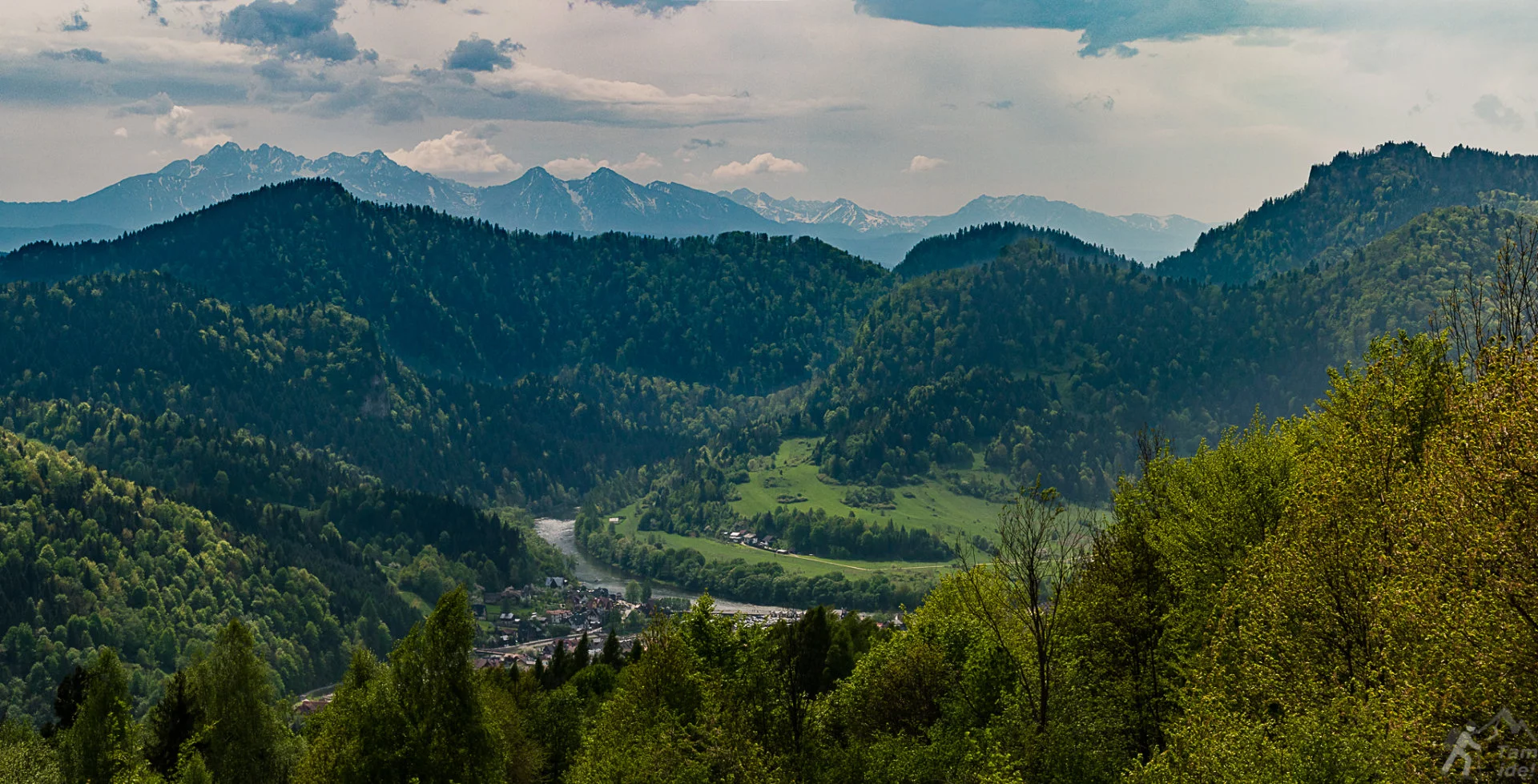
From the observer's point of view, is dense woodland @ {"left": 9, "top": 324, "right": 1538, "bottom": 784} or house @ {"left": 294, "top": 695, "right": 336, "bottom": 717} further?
house @ {"left": 294, "top": 695, "right": 336, "bottom": 717}

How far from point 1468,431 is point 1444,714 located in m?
7.11

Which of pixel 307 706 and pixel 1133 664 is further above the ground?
pixel 1133 664

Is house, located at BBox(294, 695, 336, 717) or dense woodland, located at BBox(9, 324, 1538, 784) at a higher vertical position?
dense woodland, located at BBox(9, 324, 1538, 784)

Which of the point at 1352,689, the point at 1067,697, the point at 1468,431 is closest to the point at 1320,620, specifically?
the point at 1352,689

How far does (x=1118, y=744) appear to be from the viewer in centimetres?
4047

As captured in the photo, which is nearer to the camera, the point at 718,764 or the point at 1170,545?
the point at 718,764

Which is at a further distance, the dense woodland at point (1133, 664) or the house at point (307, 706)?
the house at point (307, 706)

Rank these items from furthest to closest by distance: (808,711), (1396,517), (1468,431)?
(808,711) < (1396,517) < (1468,431)

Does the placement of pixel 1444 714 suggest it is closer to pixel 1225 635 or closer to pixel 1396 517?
pixel 1396 517

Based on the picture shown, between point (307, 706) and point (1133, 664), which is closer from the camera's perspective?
point (1133, 664)

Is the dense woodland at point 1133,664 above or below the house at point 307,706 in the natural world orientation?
above

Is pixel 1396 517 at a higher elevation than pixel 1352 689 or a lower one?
higher

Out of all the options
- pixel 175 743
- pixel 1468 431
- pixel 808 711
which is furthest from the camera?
pixel 175 743

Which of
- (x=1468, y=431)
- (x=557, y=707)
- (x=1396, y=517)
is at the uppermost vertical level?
(x=1468, y=431)
